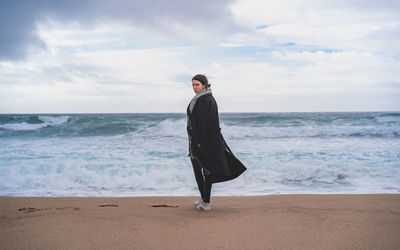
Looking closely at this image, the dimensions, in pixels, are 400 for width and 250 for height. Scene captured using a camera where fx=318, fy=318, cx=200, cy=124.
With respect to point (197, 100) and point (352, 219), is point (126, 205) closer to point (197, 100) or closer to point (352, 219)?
point (197, 100)

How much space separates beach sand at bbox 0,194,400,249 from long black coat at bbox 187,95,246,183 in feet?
1.79

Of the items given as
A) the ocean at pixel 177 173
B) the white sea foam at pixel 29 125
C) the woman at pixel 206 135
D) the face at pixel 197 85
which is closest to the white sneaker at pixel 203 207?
the woman at pixel 206 135

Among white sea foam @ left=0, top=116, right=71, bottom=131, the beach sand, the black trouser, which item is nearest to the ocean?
the beach sand

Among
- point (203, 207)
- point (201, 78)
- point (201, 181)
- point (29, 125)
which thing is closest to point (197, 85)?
point (201, 78)

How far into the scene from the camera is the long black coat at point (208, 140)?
148 inches

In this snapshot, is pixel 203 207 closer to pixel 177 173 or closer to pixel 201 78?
pixel 201 78

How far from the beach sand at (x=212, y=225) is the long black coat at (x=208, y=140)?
547 mm

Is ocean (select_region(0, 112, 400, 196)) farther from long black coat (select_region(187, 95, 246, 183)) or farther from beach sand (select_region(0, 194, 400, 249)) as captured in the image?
long black coat (select_region(187, 95, 246, 183))

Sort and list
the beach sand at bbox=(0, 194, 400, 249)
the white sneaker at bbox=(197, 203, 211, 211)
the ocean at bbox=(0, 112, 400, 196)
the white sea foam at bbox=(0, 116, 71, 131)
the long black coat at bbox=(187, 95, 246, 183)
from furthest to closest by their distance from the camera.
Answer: the white sea foam at bbox=(0, 116, 71, 131) → the ocean at bbox=(0, 112, 400, 196) → the white sneaker at bbox=(197, 203, 211, 211) → the long black coat at bbox=(187, 95, 246, 183) → the beach sand at bbox=(0, 194, 400, 249)

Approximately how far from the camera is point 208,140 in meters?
3.84

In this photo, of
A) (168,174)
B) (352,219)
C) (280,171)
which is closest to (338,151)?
(280,171)

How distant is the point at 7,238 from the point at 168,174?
4780 millimetres

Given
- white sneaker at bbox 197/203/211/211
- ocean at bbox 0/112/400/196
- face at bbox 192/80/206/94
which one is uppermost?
face at bbox 192/80/206/94

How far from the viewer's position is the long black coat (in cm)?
377
